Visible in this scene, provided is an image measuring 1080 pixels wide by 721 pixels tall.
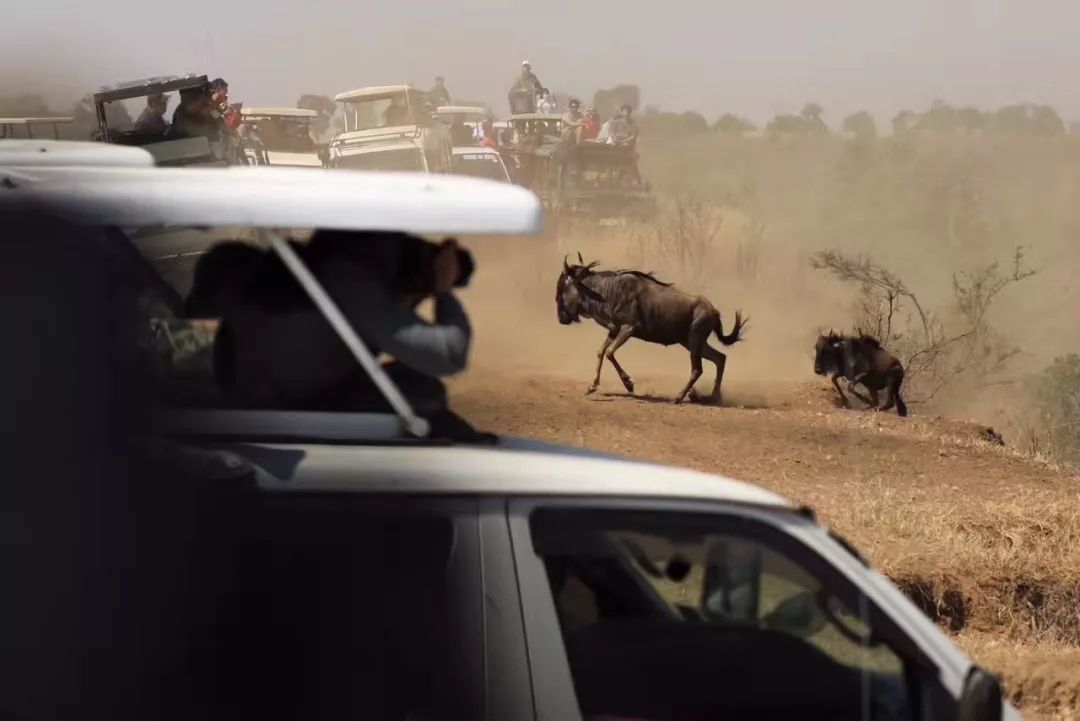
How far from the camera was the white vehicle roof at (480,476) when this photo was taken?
331 centimetres

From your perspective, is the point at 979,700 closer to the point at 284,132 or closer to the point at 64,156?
the point at 64,156

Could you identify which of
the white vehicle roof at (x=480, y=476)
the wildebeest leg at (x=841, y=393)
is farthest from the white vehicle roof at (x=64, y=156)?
the wildebeest leg at (x=841, y=393)

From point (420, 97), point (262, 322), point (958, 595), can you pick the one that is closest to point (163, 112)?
point (420, 97)

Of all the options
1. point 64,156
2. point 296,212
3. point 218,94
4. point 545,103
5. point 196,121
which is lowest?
point 545,103

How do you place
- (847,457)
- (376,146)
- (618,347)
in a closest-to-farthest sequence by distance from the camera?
(847,457) < (618,347) < (376,146)

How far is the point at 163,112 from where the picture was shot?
520 inches

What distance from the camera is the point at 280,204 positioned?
3.64m

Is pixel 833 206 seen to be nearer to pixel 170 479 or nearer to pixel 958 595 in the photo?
pixel 958 595

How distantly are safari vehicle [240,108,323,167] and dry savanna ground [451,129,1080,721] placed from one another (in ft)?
8.65

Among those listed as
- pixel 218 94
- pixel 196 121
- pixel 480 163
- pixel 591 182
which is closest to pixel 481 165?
pixel 480 163

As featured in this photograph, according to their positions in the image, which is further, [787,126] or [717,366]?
[787,126]

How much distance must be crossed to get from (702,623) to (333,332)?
1.22 m

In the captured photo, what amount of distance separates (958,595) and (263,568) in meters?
5.98

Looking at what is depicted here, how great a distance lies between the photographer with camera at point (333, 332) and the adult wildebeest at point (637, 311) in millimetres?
12891
